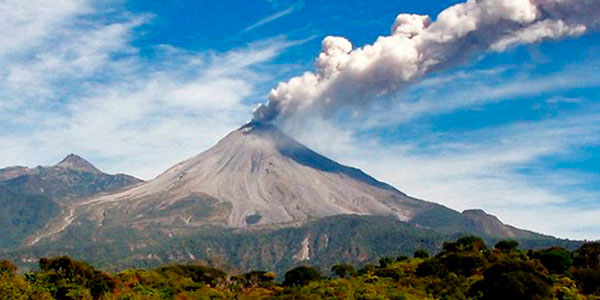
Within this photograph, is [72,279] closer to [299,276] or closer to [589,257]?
[299,276]

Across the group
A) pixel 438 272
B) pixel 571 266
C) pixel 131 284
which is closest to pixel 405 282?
pixel 438 272

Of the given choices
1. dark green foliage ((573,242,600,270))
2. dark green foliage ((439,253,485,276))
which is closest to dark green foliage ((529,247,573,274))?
dark green foliage ((573,242,600,270))

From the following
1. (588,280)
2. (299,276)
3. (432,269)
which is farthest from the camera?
(299,276)

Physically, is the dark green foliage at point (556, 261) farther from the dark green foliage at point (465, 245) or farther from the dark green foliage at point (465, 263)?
the dark green foliage at point (465, 245)

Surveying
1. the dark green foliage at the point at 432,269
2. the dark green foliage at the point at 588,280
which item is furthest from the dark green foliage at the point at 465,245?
the dark green foliage at the point at 588,280

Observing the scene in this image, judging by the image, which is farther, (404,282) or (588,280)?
(404,282)

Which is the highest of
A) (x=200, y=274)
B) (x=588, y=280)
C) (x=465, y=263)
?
(x=465, y=263)

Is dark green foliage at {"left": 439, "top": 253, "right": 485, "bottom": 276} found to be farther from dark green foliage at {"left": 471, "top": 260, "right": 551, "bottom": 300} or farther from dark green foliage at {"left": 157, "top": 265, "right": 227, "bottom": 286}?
dark green foliage at {"left": 157, "top": 265, "right": 227, "bottom": 286}

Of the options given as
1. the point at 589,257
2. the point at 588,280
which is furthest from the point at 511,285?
the point at 589,257

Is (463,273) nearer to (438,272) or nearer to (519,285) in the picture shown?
(438,272)
